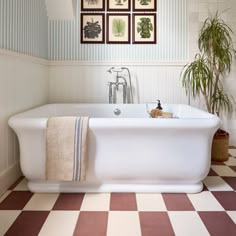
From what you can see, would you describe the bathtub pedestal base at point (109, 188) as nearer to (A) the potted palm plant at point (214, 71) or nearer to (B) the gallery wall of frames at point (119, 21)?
(A) the potted palm plant at point (214, 71)

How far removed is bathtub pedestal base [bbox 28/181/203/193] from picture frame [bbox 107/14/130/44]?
6.42 feet

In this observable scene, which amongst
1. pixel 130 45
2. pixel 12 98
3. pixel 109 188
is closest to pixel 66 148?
pixel 109 188

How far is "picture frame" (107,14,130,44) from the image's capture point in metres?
3.47

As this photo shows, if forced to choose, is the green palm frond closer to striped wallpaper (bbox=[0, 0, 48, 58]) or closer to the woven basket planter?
the woven basket planter

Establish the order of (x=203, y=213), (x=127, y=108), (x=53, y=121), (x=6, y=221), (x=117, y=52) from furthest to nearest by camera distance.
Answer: (x=117, y=52)
(x=127, y=108)
(x=53, y=121)
(x=203, y=213)
(x=6, y=221)

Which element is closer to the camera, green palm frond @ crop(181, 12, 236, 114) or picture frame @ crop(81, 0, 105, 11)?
green palm frond @ crop(181, 12, 236, 114)

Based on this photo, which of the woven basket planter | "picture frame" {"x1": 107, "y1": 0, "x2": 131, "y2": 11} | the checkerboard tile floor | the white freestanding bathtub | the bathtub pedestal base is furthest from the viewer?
"picture frame" {"x1": 107, "y1": 0, "x2": 131, "y2": 11}

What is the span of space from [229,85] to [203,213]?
215 centimetres

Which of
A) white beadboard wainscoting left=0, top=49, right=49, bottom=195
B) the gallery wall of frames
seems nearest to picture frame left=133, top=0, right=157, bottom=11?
the gallery wall of frames

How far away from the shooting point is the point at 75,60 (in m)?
3.52

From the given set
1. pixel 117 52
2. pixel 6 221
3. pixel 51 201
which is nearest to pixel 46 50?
pixel 117 52

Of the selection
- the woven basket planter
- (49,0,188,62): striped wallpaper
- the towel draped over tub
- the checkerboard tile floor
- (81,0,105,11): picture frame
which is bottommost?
the checkerboard tile floor

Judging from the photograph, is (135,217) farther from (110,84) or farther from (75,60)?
(75,60)

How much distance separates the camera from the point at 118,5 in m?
3.46
